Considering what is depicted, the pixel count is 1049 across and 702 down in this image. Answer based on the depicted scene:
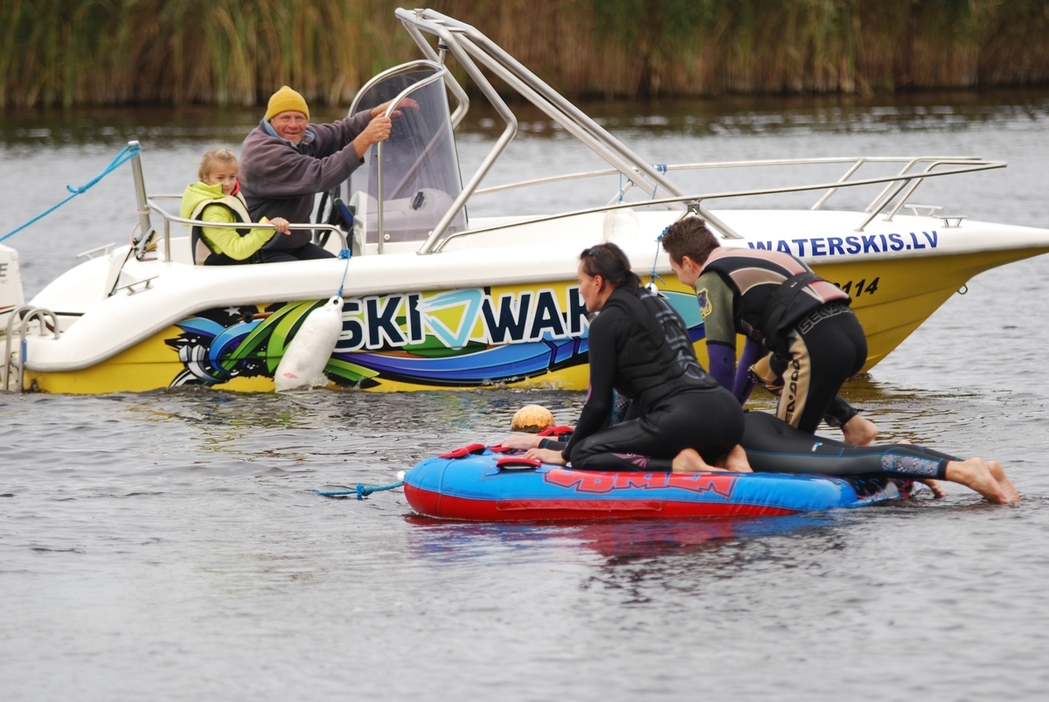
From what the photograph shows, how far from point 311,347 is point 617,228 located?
2314mm

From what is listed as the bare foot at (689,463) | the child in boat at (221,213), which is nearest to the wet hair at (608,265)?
the bare foot at (689,463)

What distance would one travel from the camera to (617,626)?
5.50m

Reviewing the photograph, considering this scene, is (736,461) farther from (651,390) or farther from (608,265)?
(608,265)

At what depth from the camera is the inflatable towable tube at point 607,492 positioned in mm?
6695

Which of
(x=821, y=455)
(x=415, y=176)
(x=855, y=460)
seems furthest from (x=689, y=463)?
(x=415, y=176)

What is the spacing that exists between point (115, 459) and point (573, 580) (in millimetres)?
3462

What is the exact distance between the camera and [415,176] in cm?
1027

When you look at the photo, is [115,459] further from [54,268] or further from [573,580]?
Result: [54,268]

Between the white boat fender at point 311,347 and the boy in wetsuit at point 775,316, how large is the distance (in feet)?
9.84

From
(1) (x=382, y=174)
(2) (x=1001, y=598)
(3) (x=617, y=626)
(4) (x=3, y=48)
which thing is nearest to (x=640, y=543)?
(3) (x=617, y=626)

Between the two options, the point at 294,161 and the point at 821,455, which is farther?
the point at 294,161

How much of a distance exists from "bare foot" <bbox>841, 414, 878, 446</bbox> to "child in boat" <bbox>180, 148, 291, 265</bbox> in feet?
13.1

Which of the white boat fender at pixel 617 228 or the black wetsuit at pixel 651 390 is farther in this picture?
the white boat fender at pixel 617 228

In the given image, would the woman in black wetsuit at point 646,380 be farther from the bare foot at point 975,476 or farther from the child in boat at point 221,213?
the child in boat at point 221,213
